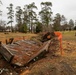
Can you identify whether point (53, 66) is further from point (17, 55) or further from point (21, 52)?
point (21, 52)

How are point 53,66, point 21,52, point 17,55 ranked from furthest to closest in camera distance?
1. point 21,52
2. point 17,55
3. point 53,66

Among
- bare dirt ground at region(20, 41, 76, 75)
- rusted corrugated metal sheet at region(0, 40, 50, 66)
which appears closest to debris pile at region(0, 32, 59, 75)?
rusted corrugated metal sheet at region(0, 40, 50, 66)

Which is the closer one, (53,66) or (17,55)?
(53,66)

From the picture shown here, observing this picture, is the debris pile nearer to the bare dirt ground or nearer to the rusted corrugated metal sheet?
the rusted corrugated metal sheet

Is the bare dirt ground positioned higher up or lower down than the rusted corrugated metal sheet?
lower down

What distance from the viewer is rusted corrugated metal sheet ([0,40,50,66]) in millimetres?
10020

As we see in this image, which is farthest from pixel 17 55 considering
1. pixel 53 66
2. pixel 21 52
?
pixel 53 66

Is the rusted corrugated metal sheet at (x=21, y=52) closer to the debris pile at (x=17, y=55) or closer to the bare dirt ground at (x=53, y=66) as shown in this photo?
the debris pile at (x=17, y=55)

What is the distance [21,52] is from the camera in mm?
10875

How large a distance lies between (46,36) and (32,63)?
463 centimetres

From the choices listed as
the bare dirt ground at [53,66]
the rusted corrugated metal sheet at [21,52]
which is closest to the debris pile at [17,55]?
the rusted corrugated metal sheet at [21,52]

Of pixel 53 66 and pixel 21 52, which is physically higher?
pixel 21 52

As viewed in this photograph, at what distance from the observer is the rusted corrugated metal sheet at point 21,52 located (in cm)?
1002

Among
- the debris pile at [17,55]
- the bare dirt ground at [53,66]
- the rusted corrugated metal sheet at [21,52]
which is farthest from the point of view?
the rusted corrugated metal sheet at [21,52]
